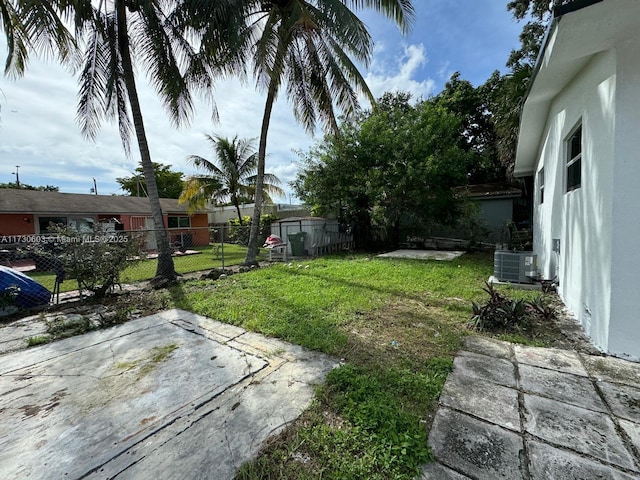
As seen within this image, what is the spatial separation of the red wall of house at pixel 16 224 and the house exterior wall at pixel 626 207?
19752 mm

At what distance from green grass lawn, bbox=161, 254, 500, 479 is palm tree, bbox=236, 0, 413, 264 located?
4089 mm

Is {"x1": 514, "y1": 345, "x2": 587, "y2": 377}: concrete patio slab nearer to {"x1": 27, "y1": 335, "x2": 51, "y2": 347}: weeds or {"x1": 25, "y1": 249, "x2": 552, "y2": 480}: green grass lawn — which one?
{"x1": 25, "y1": 249, "x2": 552, "y2": 480}: green grass lawn

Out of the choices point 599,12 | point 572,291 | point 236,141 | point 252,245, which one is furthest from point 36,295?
point 236,141

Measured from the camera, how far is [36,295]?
4938 mm

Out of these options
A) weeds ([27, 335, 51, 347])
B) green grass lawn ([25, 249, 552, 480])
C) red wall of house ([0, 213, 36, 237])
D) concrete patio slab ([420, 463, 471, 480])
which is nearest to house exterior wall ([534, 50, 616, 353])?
green grass lawn ([25, 249, 552, 480])

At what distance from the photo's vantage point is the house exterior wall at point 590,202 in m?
2.84

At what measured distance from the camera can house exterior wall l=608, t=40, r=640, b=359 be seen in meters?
2.64

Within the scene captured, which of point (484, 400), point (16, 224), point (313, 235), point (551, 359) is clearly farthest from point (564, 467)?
point (16, 224)

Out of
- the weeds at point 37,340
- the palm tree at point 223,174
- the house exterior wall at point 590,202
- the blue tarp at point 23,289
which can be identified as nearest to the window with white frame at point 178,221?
the palm tree at point 223,174

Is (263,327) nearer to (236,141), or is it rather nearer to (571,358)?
(571,358)

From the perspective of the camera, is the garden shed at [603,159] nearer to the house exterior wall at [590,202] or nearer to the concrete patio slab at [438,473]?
the house exterior wall at [590,202]

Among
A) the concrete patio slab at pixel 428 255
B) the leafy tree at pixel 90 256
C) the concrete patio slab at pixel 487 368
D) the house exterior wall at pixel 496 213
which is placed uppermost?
the house exterior wall at pixel 496 213

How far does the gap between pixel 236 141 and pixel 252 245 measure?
10776mm

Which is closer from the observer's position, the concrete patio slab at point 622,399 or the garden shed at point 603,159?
the concrete patio slab at point 622,399
